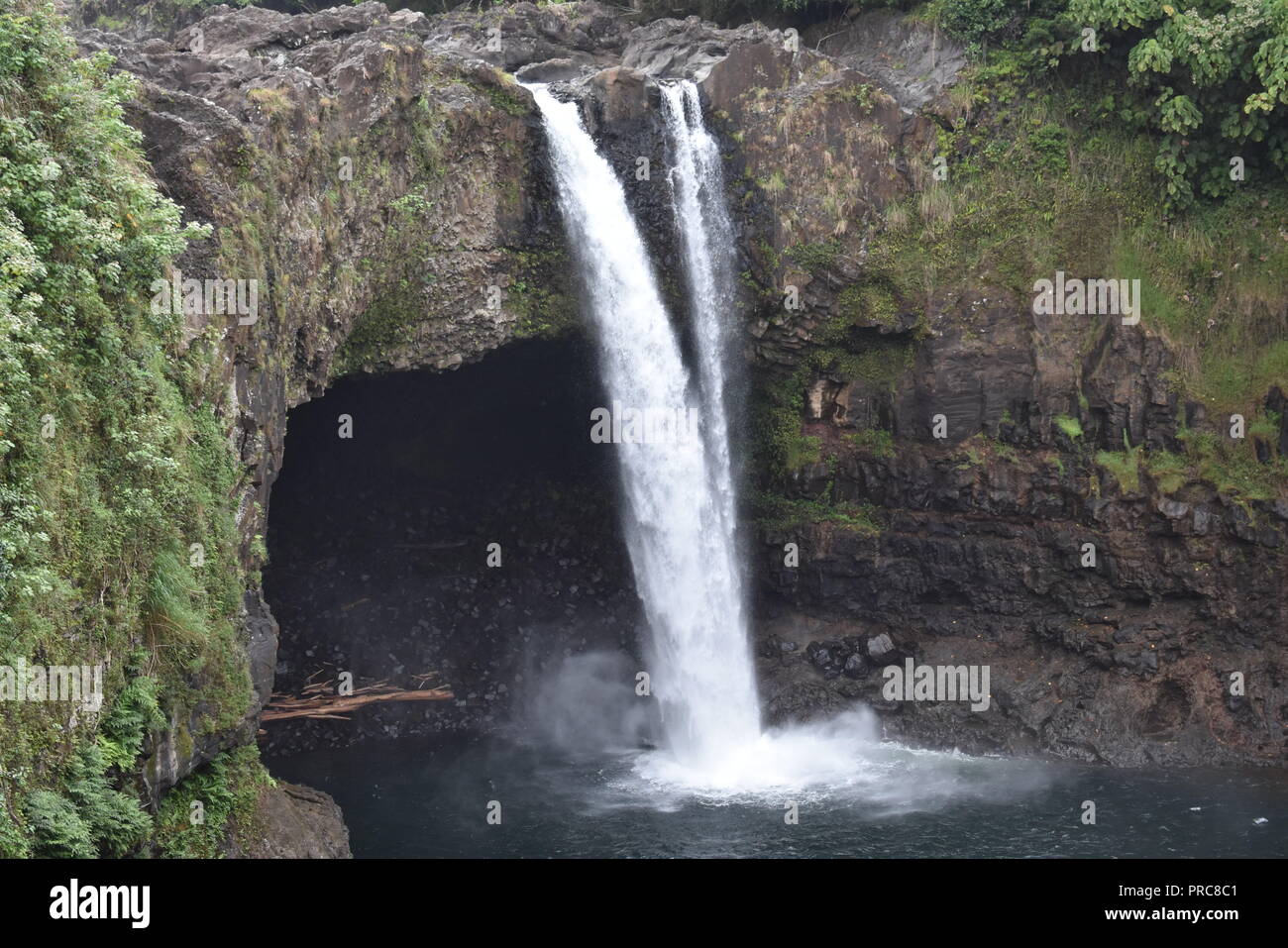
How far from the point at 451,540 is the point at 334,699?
12.6ft

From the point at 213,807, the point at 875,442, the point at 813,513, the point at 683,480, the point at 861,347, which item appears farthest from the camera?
the point at 813,513

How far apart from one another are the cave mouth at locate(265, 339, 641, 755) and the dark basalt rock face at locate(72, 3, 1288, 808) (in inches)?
48.1

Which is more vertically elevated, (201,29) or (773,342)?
(201,29)

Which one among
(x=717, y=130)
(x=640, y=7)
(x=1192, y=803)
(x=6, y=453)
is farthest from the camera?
(x=640, y=7)

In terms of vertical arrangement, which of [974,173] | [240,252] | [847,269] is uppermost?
[974,173]

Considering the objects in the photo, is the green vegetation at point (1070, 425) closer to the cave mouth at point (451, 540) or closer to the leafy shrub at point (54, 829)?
the cave mouth at point (451, 540)

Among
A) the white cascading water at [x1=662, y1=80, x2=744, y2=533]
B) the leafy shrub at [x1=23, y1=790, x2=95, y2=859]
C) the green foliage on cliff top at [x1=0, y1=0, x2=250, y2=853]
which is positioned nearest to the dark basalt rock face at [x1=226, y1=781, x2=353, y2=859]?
the green foliage on cliff top at [x1=0, y1=0, x2=250, y2=853]

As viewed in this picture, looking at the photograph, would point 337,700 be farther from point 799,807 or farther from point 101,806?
point 101,806

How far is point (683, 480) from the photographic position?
2145 cm

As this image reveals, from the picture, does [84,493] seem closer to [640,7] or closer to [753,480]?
[753,480]

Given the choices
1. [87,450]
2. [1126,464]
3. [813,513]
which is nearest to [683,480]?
[813,513]

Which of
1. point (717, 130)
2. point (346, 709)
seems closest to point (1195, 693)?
point (717, 130)

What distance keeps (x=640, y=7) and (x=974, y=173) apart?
8702 millimetres

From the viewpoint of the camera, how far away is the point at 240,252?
45.2ft
